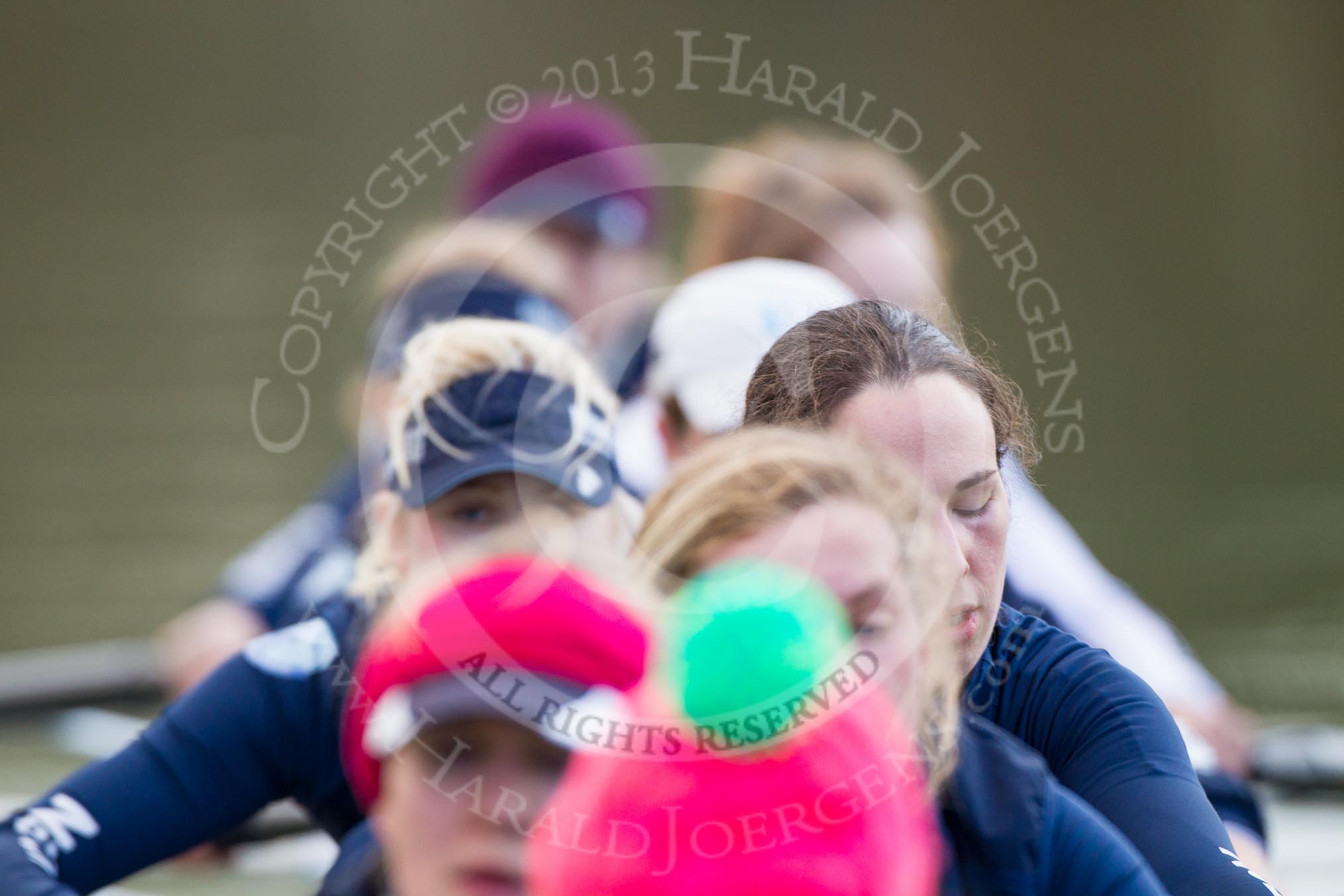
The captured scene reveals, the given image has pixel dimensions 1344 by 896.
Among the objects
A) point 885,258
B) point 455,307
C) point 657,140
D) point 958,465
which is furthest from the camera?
point 657,140

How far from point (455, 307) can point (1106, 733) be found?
795mm

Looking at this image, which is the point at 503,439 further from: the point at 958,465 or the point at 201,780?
the point at 958,465

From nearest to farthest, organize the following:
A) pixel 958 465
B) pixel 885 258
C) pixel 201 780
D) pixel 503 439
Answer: pixel 958 465 → pixel 201 780 → pixel 503 439 → pixel 885 258

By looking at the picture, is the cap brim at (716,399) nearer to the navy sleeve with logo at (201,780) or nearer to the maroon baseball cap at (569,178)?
the navy sleeve with logo at (201,780)

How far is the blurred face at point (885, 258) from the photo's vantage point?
1.20m

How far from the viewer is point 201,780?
1.04 metres

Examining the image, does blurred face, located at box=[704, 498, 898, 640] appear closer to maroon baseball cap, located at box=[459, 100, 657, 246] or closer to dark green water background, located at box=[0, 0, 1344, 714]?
maroon baseball cap, located at box=[459, 100, 657, 246]

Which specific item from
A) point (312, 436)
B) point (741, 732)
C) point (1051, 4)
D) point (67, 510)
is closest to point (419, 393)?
point (741, 732)

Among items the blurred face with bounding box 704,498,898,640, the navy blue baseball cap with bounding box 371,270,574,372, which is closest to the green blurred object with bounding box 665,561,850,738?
the blurred face with bounding box 704,498,898,640

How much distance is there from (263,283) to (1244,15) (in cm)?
415

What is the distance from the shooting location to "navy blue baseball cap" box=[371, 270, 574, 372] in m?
1.39

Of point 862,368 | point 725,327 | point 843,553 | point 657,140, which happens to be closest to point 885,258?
point 725,327

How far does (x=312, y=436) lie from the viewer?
194 inches

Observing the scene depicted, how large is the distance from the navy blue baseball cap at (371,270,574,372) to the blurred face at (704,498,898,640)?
66cm
